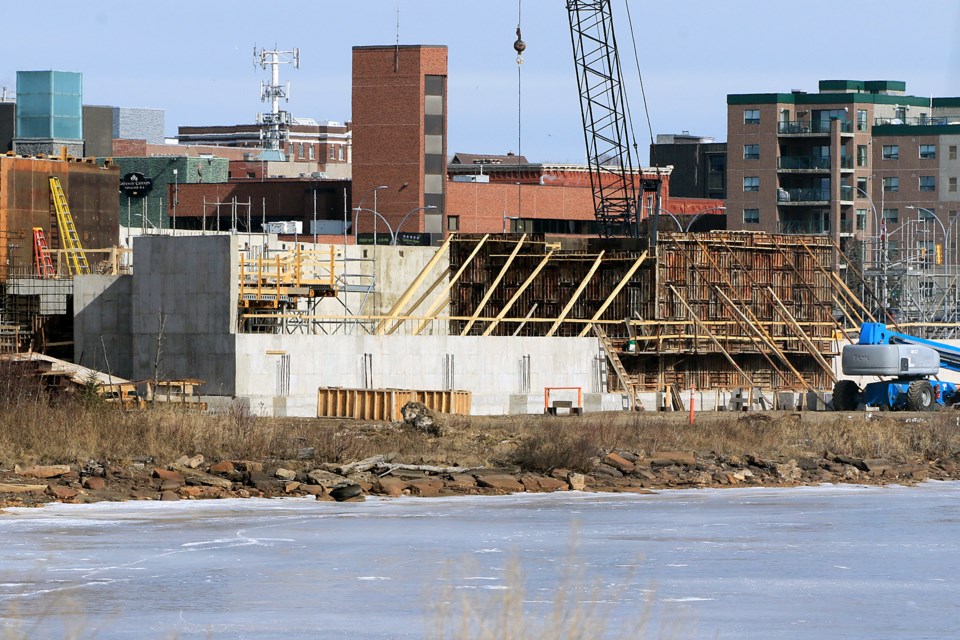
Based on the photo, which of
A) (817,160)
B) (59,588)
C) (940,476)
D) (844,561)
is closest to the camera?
(59,588)

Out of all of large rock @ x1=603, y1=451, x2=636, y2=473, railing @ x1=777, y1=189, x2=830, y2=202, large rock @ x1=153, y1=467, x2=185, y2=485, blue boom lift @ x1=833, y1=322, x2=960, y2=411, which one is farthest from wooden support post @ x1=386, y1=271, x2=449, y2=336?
railing @ x1=777, y1=189, x2=830, y2=202

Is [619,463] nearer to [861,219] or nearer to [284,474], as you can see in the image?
[284,474]

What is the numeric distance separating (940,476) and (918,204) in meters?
92.8

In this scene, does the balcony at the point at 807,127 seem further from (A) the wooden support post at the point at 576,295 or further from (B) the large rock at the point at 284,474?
(B) the large rock at the point at 284,474

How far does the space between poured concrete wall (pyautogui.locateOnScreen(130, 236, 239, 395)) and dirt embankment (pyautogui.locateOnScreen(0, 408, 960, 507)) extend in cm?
691

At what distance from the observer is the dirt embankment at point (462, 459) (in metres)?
33.9

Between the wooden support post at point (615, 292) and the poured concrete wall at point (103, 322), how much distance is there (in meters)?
17.0

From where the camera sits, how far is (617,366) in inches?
2426

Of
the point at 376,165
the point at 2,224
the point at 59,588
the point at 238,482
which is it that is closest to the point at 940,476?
the point at 238,482

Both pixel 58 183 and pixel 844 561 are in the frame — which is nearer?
pixel 844 561

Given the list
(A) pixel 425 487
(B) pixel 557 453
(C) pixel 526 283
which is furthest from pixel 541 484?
(C) pixel 526 283

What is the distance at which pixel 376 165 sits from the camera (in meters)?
110

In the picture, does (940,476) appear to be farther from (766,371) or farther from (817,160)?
(817,160)

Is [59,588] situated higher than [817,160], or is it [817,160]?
[817,160]
